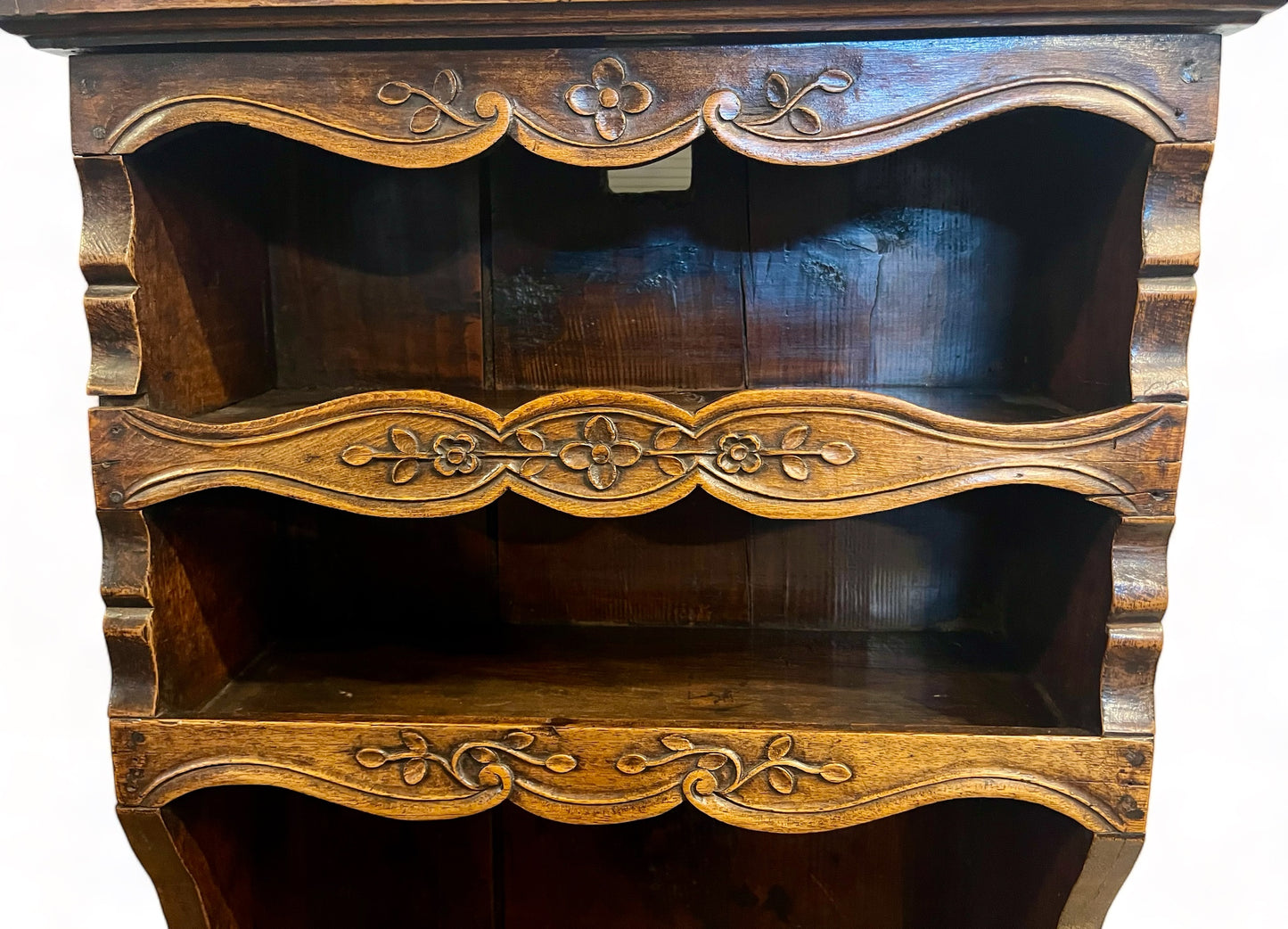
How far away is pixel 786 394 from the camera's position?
949mm

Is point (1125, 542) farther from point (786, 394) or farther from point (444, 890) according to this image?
point (444, 890)

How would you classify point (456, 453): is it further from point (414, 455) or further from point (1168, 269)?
point (1168, 269)

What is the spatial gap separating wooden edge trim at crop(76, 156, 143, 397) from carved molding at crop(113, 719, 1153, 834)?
353 millimetres

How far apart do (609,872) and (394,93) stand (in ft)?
3.32

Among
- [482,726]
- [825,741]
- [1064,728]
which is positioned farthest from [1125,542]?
[482,726]

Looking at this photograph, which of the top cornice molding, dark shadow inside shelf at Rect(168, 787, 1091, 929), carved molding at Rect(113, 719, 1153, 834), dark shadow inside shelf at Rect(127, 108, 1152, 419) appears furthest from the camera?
dark shadow inside shelf at Rect(168, 787, 1091, 929)

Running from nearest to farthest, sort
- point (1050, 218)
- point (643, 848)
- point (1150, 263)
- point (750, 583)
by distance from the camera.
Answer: point (1150, 263) → point (1050, 218) → point (750, 583) → point (643, 848)

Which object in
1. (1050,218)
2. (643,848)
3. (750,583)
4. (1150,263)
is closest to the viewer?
(1150,263)

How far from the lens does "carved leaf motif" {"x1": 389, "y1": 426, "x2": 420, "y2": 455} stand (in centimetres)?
97

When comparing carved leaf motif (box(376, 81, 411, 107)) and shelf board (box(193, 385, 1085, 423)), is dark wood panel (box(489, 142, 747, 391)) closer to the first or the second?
shelf board (box(193, 385, 1085, 423))

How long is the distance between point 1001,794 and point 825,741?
17cm

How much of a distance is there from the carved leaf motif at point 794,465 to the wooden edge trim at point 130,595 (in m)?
0.61

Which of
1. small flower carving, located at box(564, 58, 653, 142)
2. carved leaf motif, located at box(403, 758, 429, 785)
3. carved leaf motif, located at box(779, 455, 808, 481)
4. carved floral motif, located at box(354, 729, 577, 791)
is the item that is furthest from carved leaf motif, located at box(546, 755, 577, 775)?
small flower carving, located at box(564, 58, 653, 142)

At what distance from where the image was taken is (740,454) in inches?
37.7
